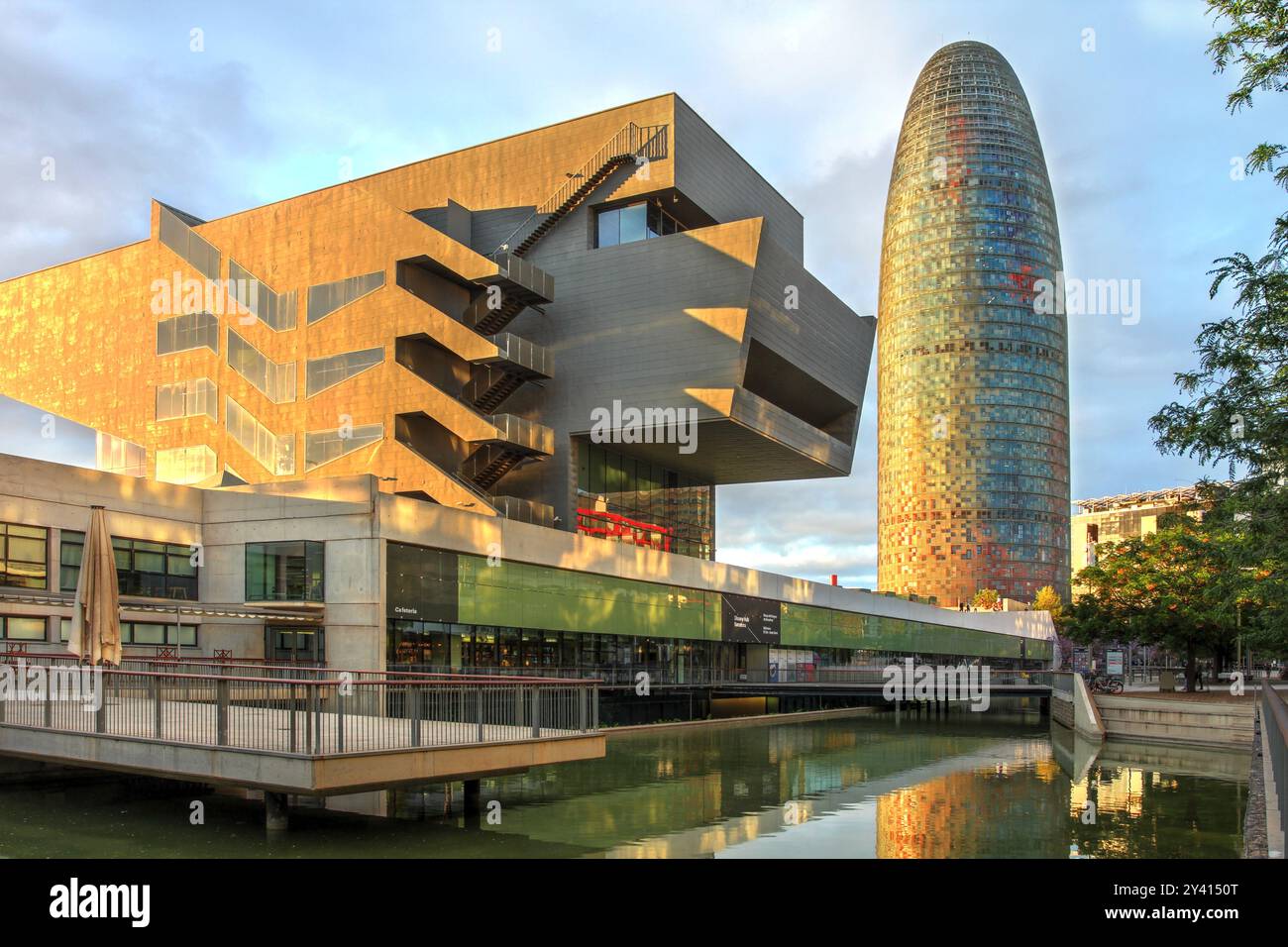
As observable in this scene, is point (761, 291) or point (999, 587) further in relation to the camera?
point (999, 587)

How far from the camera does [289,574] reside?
127 feet

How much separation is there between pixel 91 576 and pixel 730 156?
146 feet

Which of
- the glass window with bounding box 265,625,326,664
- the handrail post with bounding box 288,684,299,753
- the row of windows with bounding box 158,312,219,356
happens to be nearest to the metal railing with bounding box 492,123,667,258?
the row of windows with bounding box 158,312,219,356

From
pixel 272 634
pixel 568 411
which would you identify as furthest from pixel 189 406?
pixel 272 634

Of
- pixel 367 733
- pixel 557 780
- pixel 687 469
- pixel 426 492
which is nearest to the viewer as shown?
pixel 367 733

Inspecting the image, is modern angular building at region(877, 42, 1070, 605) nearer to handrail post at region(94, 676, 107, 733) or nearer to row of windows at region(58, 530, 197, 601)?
row of windows at region(58, 530, 197, 601)

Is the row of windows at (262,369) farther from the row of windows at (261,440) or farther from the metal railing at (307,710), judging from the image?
the metal railing at (307,710)

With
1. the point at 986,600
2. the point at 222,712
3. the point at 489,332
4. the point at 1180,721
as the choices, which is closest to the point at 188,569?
the point at 489,332

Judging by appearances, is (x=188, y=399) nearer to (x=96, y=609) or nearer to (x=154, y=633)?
(x=154, y=633)

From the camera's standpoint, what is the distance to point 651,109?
5462 centimetres

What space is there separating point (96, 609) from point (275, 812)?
6.59 meters

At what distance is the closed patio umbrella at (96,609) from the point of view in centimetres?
2281

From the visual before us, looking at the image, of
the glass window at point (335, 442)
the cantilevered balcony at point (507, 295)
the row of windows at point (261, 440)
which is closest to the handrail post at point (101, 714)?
the glass window at point (335, 442)
